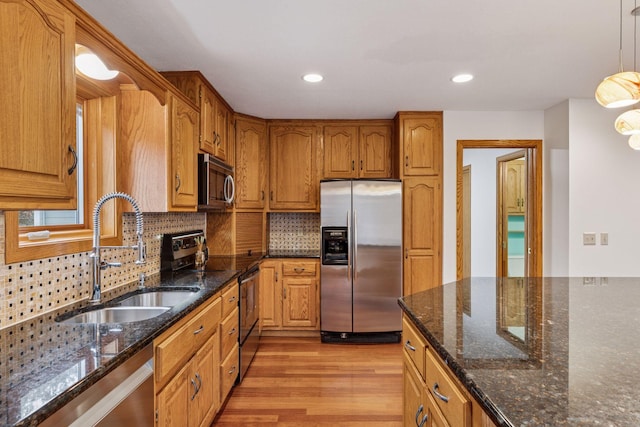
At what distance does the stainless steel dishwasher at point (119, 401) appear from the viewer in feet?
3.19

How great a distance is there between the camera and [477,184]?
17.3 feet

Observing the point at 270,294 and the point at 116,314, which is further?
the point at 270,294

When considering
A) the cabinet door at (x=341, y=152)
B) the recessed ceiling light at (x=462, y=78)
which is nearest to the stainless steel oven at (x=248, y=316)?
the cabinet door at (x=341, y=152)

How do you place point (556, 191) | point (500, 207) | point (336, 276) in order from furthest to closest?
1. point (500, 207)
2. point (336, 276)
3. point (556, 191)

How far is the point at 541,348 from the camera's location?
3.54 ft

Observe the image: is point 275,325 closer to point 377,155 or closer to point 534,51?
point 377,155

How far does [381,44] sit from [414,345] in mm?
1738

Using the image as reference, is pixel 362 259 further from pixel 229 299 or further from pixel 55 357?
pixel 55 357

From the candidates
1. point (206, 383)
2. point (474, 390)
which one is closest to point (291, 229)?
point (206, 383)

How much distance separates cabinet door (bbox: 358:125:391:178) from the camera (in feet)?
13.0

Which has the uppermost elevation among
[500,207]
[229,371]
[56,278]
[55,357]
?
[500,207]

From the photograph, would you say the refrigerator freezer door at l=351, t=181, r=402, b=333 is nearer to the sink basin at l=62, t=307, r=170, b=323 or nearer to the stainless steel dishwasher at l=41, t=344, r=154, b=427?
the sink basin at l=62, t=307, r=170, b=323

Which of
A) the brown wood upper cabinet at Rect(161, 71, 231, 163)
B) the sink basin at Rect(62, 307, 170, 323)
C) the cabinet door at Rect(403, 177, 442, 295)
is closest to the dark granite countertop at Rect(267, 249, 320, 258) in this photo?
the cabinet door at Rect(403, 177, 442, 295)

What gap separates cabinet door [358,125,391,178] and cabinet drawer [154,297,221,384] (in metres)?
2.34
